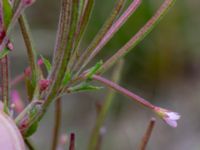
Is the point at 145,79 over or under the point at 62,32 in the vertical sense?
under

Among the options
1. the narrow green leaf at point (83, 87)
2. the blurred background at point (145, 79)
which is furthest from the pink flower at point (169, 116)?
the blurred background at point (145, 79)

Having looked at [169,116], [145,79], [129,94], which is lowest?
[145,79]

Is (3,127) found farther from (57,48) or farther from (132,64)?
(132,64)

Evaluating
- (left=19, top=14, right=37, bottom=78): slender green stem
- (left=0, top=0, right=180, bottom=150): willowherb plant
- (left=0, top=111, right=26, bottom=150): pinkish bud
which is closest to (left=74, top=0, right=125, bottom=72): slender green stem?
(left=0, top=0, right=180, bottom=150): willowherb plant

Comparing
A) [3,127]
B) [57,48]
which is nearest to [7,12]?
[57,48]

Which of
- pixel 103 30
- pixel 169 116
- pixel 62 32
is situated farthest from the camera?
pixel 169 116

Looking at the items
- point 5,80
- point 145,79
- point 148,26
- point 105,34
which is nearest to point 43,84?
point 5,80

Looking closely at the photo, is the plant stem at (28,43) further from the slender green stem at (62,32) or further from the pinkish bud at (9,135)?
the pinkish bud at (9,135)

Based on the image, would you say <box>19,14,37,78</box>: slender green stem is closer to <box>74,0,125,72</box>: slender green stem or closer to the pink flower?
<box>74,0,125,72</box>: slender green stem

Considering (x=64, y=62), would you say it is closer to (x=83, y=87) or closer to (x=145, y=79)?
(x=83, y=87)
